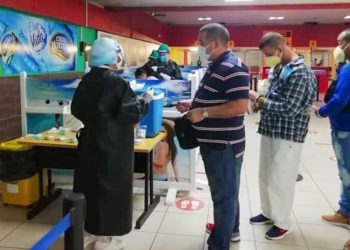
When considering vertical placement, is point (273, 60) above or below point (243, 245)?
above

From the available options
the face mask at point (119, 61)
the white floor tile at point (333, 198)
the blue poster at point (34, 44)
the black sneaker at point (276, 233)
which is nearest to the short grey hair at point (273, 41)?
the face mask at point (119, 61)

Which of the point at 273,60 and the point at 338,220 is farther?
the point at 338,220

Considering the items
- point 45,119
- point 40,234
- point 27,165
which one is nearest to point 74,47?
point 45,119

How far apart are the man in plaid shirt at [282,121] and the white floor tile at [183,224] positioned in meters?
0.57

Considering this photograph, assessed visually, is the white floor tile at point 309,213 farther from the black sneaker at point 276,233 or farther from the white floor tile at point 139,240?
the white floor tile at point 139,240

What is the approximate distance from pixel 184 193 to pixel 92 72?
197 centimetres

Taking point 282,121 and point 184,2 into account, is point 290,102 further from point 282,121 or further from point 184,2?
point 184,2

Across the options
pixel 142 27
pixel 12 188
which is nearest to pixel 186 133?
pixel 12 188

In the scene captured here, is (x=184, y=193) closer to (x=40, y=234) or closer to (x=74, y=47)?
(x=40, y=234)

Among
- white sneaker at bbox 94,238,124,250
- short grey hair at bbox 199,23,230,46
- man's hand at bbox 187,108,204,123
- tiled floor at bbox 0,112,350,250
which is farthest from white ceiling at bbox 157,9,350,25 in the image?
white sneaker at bbox 94,238,124,250

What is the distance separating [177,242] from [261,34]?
12.3 m

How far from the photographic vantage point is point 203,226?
10.6 feet

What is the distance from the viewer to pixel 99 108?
2.42m

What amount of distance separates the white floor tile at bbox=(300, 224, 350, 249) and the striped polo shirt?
1.10 meters
